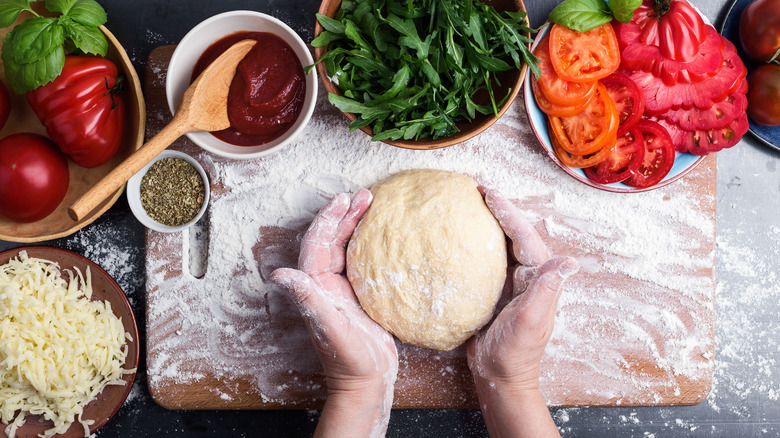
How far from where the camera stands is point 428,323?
169 cm

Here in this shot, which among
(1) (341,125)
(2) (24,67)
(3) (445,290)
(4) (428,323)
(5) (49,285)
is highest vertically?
(2) (24,67)

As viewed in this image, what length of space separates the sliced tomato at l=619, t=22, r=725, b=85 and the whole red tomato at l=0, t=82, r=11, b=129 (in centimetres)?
206

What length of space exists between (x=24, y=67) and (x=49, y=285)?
742 mm

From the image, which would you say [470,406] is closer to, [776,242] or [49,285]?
[776,242]

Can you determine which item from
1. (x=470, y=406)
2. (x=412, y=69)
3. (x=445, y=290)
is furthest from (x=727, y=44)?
(x=470, y=406)

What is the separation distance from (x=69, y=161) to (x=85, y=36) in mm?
513

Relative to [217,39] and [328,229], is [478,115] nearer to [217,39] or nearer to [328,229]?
[328,229]

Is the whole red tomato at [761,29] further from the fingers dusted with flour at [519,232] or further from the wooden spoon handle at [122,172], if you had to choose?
the wooden spoon handle at [122,172]

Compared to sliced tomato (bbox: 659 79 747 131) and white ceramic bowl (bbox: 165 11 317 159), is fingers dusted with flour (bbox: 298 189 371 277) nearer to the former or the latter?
white ceramic bowl (bbox: 165 11 317 159)

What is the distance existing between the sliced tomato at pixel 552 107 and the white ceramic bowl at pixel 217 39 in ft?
2.50

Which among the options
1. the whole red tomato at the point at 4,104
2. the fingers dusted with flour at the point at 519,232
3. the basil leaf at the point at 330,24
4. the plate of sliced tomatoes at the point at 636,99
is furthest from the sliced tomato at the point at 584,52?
the whole red tomato at the point at 4,104

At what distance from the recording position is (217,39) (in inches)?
67.9

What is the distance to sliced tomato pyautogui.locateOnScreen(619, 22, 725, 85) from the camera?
168 cm

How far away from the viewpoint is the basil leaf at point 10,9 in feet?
4.76
